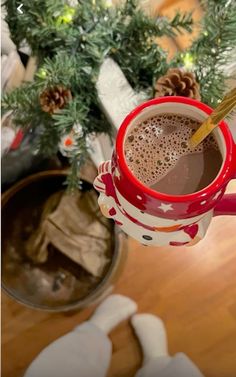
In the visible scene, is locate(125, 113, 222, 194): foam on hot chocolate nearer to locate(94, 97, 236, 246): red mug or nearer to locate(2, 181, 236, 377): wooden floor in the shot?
locate(94, 97, 236, 246): red mug

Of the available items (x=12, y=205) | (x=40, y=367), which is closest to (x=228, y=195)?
(x=40, y=367)

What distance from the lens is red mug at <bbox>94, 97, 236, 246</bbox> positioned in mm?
473

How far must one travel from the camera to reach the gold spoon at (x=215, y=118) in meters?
0.43

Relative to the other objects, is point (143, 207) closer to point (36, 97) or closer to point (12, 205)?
point (36, 97)

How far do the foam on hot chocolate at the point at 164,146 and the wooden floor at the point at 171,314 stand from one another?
28 centimetres

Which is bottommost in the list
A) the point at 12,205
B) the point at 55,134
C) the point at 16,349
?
the point at 16,349

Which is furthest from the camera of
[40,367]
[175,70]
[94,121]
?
[40,367]

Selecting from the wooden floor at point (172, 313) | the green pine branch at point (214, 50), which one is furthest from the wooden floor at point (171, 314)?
the green pine branch at point (214, 50)

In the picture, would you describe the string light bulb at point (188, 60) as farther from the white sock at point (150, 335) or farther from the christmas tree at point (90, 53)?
the white sock at point (150, 335)

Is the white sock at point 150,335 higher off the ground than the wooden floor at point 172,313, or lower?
lower

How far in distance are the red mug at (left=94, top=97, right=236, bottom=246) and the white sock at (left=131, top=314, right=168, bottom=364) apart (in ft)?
1.53

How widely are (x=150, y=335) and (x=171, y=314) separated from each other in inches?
2.0

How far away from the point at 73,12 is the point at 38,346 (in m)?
0.58

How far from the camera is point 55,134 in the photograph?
838 mm
